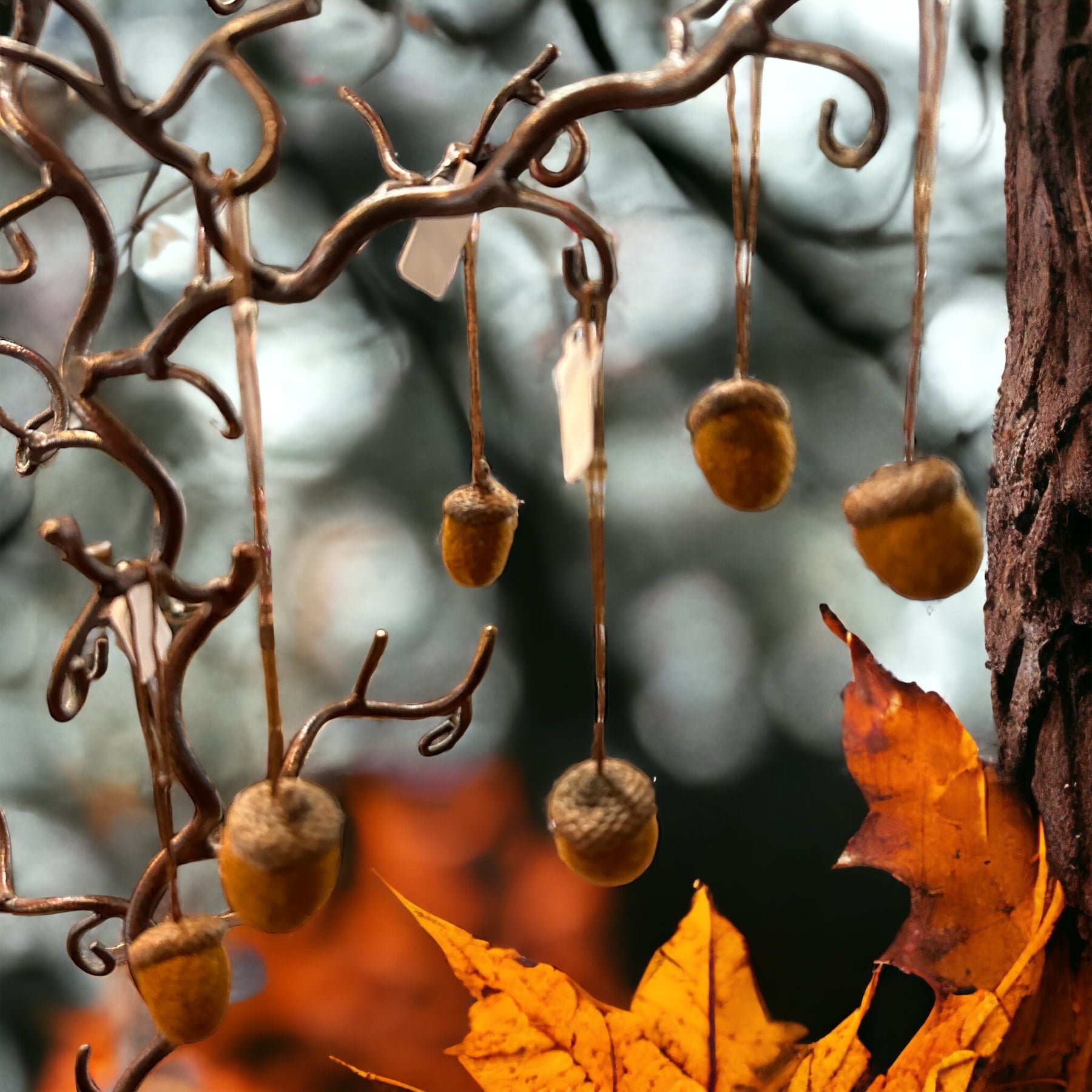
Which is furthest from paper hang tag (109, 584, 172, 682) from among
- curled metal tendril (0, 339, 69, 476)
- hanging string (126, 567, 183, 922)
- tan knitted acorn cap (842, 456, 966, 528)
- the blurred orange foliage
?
the blurred orange foliage

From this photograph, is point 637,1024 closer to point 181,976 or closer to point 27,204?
point 181,976

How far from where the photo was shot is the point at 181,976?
0.49 meters

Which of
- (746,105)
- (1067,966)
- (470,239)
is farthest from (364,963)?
(746,105)

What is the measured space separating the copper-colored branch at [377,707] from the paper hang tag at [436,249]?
18 cm

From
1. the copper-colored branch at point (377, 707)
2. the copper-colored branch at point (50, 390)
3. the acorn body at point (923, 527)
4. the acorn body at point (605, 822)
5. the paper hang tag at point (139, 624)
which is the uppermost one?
the acorn body at point (923, 527)

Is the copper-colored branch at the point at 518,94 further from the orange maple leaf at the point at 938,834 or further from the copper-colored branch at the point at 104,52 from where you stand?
the orange maple leaf at the point at 938,834

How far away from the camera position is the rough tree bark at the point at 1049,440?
30.3 inches

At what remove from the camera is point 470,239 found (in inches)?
22.1

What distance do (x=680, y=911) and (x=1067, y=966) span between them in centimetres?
32

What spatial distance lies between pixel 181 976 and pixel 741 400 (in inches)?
14.1

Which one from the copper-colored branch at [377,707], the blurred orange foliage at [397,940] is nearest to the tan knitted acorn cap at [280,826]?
the copper-colored branch at [377,707]

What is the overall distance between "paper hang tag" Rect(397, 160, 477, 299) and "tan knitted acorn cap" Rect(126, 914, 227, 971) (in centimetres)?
31

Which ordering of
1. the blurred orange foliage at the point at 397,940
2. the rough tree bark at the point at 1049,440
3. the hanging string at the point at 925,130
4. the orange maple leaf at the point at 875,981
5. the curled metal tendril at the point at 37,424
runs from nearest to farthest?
the hanging string at the point at 925,130, the curled metal tendril at the point at 37,424, the rough tree bark at the point at 1049,440, the orange maple leaf at the point at 875,981, the blurred orange foliage at the point at 397,940

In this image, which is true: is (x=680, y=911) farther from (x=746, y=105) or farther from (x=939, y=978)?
(x=746, y=105)
